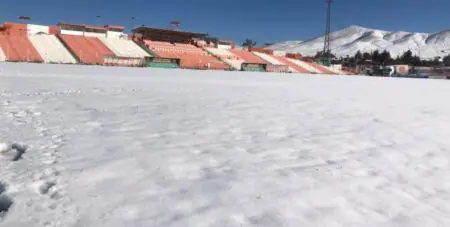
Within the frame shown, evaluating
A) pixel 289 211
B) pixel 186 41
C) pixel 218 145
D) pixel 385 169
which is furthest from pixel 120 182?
pixel 186 41

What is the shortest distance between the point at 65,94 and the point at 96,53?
31.1m

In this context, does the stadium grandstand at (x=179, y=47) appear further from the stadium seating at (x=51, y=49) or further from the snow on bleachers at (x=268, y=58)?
the stadium seating at (x=51, y=49)

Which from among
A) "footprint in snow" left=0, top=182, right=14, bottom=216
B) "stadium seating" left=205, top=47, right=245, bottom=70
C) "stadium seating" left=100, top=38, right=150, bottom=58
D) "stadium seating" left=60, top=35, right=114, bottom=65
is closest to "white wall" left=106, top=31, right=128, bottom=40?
"stadium seating" left=100, top=38, right=150, bottom=58

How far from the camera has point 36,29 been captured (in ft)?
149

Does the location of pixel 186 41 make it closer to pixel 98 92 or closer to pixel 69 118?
pixel 98 92

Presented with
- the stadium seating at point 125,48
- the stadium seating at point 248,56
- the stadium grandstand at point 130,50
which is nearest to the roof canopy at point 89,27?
the stadium grandstand at point 130,50

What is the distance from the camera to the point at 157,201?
335cm

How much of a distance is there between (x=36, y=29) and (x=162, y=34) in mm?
16894

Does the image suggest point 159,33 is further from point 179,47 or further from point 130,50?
point 130,50

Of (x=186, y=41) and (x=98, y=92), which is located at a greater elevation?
(x=186, y=41)

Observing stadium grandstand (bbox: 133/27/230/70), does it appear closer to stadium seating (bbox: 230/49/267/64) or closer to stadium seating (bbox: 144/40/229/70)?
stadium seating (bbox: 144/40/229/70)

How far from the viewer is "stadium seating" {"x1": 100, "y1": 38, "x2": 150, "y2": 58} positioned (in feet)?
139

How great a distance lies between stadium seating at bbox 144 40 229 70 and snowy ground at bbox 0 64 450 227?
36.9m

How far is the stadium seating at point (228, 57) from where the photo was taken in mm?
48031
